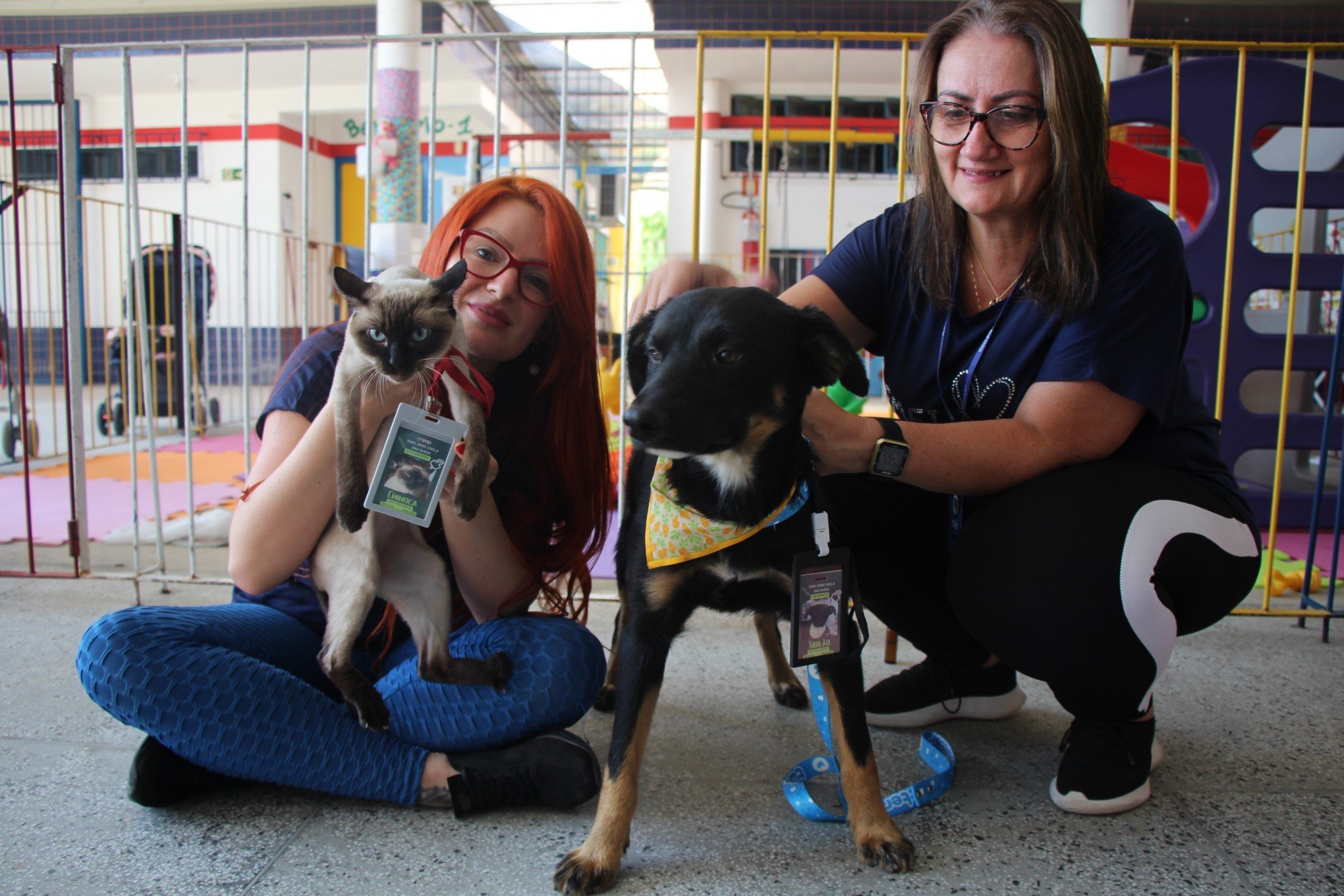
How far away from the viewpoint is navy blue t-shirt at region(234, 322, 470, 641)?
158 centimetres

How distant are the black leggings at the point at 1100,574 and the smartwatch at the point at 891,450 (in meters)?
0.21

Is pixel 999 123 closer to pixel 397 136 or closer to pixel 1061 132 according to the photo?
pixel 1061 132

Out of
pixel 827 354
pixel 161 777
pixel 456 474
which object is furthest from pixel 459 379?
pixel 161 777

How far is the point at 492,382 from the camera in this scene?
5.87 ft

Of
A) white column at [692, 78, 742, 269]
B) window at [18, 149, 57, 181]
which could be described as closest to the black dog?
white column at [692, 78, 742, 269]

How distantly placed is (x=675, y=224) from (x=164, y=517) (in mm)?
8081

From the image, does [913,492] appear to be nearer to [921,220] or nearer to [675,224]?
[921,220]

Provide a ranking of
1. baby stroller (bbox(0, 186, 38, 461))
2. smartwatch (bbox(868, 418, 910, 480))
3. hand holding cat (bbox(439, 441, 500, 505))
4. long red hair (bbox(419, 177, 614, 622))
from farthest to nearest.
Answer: baby stroller (bbox(0, 186, 38, 461)) < long red hair (bbox(419, 177, 614, 622)) < smartwatch (bbox(868, 418, 910, 480)) < hand holding cat (bbox(439, 441, 500, 505))

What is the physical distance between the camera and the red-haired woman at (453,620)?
1435 mm

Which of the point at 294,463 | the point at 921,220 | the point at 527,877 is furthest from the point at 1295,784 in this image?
the point at 294,463

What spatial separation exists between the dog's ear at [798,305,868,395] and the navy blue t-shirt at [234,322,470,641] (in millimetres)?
814

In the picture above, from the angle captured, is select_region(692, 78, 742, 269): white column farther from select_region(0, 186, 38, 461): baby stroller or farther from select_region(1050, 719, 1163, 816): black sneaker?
select_region(1050, 719, 1163, 816): black sneaker

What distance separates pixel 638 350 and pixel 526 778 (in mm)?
814

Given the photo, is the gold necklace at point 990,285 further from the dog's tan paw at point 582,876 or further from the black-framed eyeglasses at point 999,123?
the dog's tan paw at point 582,876
